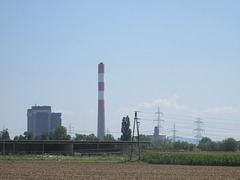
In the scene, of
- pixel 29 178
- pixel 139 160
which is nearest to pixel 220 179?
pixel 29 178

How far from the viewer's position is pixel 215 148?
375 feet

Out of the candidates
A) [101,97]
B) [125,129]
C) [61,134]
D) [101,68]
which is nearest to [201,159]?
[125,129]

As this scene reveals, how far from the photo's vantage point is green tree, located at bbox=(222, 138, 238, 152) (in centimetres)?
10281

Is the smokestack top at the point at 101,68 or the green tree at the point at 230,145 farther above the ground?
the smokestack top at the point at 101,68

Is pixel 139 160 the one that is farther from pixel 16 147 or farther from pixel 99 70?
pixel 99 70

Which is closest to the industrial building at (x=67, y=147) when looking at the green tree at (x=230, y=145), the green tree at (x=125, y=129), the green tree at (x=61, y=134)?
the green tree at (x=230, y=145)

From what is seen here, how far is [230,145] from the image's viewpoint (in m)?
104

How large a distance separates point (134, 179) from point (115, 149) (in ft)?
166

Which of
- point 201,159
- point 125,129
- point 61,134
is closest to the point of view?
point 201,159

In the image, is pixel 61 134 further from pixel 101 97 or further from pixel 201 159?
pixel 201 159

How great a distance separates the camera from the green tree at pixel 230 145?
337ft

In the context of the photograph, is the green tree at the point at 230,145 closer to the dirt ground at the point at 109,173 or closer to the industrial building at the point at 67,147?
the industrial building at the point at 67,147

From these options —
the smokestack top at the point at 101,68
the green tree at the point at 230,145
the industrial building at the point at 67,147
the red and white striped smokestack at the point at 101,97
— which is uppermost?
the smokestack top at the point at 101,68

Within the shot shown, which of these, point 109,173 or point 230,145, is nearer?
point 109,173
